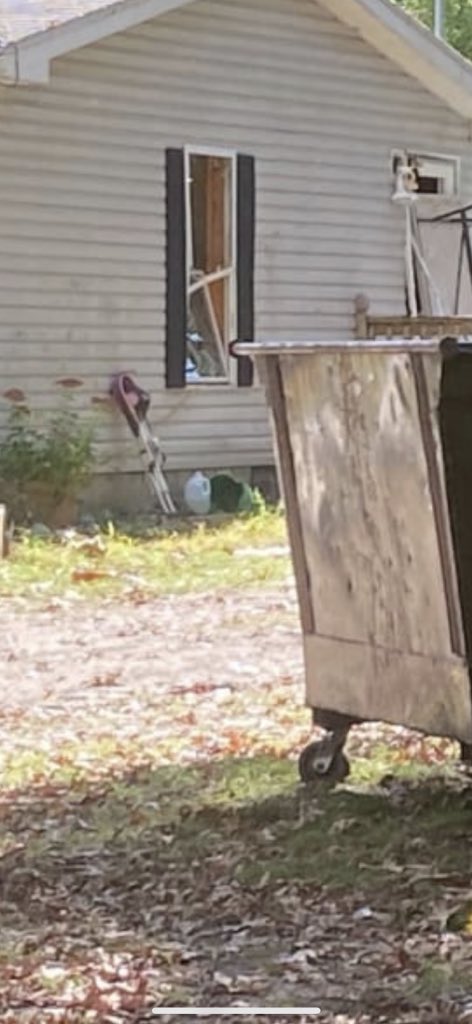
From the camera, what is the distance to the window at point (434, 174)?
15445 mm

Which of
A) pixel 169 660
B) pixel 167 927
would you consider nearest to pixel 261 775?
pixel 167 927

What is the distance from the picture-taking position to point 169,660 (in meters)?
7.57

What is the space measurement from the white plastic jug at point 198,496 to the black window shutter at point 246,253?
3.65ft

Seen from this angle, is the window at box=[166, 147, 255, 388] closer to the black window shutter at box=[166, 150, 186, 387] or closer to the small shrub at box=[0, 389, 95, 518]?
the black window shutter at box=[166, 150, 186, 387]

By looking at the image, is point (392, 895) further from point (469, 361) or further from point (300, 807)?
point (469, 361)

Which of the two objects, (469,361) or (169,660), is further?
(169,660)

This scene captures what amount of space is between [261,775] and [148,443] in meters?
7.80

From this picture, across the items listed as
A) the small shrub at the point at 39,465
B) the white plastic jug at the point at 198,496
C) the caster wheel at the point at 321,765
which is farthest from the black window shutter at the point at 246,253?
the caster wheel at the point at 321,765

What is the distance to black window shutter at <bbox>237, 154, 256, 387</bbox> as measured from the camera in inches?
544

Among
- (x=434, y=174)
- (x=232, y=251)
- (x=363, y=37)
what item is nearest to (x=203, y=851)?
(x=232, y=251)

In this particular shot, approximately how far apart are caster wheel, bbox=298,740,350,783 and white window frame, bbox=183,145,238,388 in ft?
28.0

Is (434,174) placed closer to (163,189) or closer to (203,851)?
→ (163,189)

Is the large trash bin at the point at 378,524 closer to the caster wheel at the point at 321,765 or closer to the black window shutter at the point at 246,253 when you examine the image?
the caster wheel at the point at 321,765

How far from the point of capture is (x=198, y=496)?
43.3 feet
